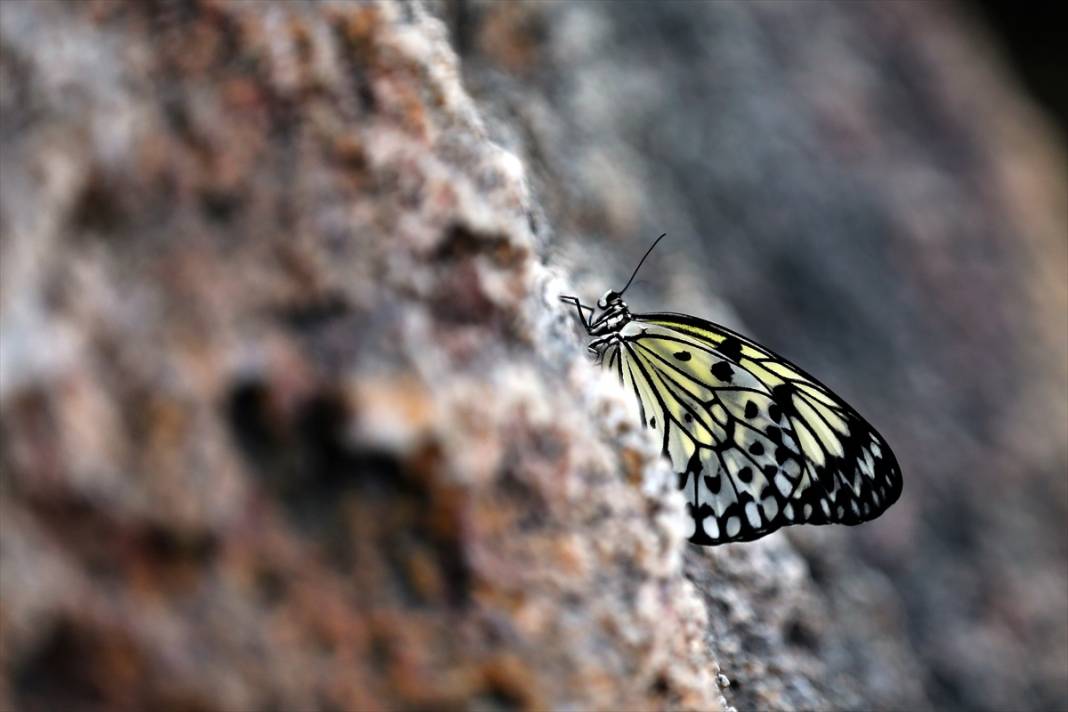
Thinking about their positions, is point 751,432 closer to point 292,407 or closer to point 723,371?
point 723,371

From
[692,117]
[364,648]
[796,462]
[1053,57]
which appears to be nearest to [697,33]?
[692,117]

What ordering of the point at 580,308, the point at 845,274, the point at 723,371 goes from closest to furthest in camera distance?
the point at 580,308 → the point at 723,371 → the point at 845,274

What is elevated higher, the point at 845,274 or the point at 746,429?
the point at 845,274

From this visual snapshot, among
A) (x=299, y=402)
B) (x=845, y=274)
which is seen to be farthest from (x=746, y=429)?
(x=845, y=274)

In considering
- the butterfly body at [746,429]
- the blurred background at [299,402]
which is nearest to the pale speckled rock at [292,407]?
the blurred background at [299,402]

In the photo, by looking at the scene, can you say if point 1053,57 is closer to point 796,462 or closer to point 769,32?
point 769,32

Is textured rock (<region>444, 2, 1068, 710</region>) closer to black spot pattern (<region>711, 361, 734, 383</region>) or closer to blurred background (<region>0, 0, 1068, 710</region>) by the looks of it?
blurred background (<region>0, 0, 1068, 710</region>)
